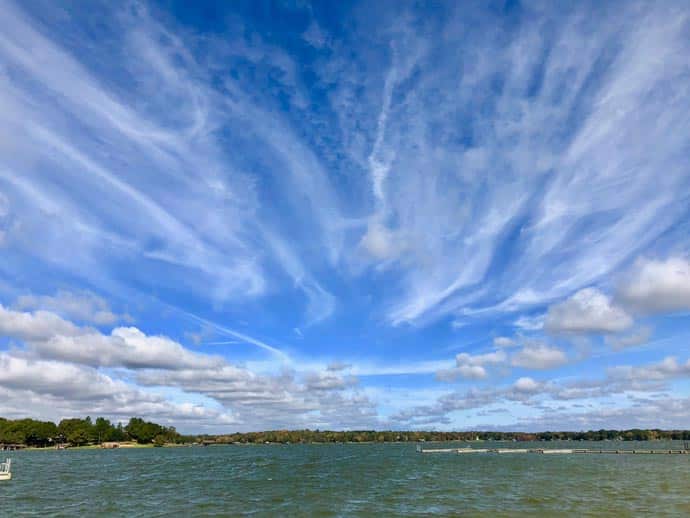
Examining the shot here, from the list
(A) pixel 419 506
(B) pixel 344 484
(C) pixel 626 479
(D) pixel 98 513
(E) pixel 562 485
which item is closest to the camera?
(D) pixel 98 513

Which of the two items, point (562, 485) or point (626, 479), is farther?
point (626, 479)

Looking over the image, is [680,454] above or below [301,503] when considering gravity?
above

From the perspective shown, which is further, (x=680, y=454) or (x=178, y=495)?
(x=680, y=454)

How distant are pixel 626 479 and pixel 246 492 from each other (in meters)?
64.9

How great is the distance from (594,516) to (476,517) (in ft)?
36.3

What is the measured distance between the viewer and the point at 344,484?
82.6 m

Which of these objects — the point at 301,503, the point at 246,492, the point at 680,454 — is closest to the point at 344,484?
the point at 246,492

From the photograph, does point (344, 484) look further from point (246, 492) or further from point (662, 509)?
point (662, 509)

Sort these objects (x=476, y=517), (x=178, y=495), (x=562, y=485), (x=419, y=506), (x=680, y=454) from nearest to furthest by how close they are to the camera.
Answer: (x=476, y=517), (x=419, y=506), (x=178, y=495), (x=562, y=485), (x=680, y=454)

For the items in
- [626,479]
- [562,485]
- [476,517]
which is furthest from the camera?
[626,479]

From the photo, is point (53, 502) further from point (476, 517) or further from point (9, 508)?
point (476, 517)

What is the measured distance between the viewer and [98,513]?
50.4 meters

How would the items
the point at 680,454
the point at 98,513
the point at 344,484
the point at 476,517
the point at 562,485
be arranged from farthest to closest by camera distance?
1. the point at 680,454
2. the point at 344,484
3. the point at 562,485
4. the point at 98,513
5. the point at 476,517

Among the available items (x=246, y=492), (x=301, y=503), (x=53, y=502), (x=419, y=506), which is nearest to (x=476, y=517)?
(x=419, y=506)
